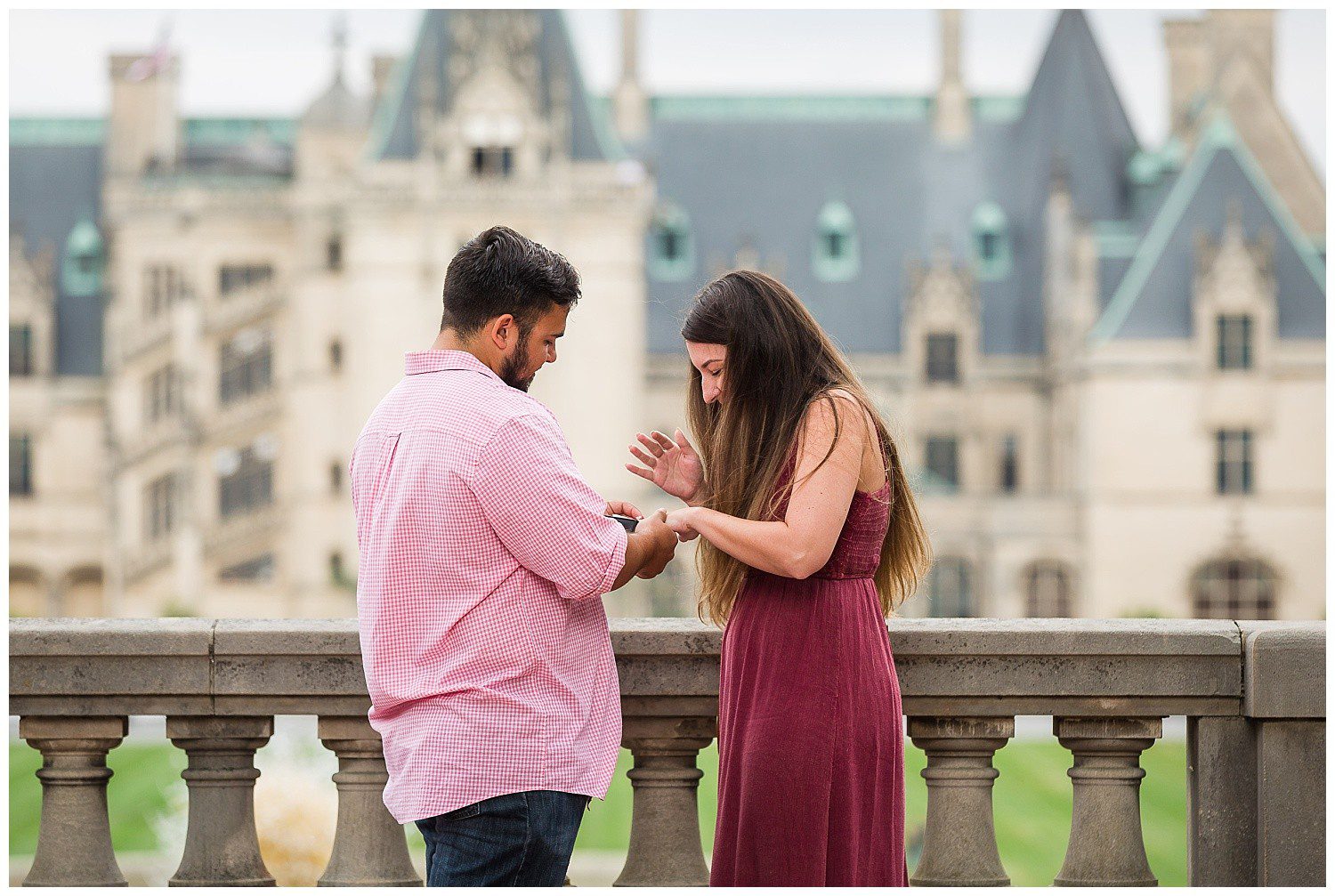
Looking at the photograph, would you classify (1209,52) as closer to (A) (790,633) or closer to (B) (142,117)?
(B) (142,117)

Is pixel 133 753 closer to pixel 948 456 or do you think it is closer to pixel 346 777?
pixel 948 456

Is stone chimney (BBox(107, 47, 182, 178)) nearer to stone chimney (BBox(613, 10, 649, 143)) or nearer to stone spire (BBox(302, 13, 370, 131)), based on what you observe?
stone spire (BBox(302, 13, 370, 131))

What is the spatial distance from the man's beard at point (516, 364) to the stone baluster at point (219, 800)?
0.95m

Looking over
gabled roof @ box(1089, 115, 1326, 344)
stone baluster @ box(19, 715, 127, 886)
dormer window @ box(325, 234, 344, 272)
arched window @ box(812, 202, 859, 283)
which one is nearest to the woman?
stone baluster @ box(19, 715, 127, 886)

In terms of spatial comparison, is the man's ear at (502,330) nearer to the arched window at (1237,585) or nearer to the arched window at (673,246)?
the arched window at (1237,585)

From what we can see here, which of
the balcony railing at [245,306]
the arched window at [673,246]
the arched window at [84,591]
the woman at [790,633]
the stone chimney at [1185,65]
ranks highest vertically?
the stone chimney at [1185,65]

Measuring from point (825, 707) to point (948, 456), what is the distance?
3625 centimetres

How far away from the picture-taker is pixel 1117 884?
3320 millimetres

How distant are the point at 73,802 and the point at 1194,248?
3597 cm

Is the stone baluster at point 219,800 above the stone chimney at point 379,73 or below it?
below

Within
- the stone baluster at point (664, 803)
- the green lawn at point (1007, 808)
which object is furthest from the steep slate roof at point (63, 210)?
the stone baluster at point (664, 803)

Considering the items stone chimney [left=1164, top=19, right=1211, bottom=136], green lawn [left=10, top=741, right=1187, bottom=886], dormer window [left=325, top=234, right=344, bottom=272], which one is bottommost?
green lawn [left=10, top=741, right=1187, bottom=886]

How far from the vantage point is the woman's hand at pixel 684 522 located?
2.81 meters

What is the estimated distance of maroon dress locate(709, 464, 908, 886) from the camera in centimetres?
288
